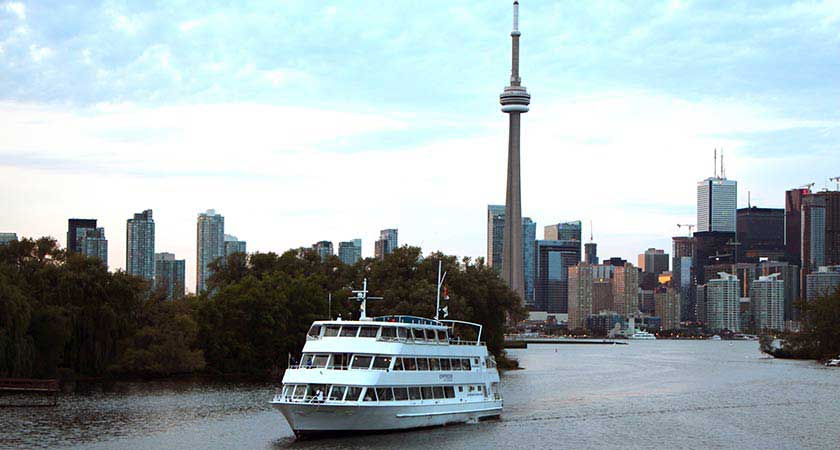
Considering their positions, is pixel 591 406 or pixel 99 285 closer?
pixel 591 406

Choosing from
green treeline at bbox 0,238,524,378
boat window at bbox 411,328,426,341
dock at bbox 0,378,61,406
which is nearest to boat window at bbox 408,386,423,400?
boat window at bbox 411,328,426,341

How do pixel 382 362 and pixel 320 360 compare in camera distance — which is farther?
pixel 382 362

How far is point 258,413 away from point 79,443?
1651 centimetres

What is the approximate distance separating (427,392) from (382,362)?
4.65m

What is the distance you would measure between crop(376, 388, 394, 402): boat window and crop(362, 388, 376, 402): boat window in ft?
1.11

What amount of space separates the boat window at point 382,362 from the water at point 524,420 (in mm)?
3720

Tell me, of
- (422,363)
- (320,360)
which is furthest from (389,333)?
(320,360)

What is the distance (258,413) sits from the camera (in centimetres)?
7275

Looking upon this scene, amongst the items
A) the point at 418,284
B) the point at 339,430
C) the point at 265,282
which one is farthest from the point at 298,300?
the point at 339,430

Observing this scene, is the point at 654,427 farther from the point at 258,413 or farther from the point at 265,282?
the point at 265,282

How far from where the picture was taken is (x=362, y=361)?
60.0 metres

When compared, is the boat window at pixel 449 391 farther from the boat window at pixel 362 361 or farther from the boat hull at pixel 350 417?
the boat window at pixel 362 361

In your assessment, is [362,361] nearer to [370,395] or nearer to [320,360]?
[370,395]

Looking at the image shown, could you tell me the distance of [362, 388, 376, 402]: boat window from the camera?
58.5 meters
